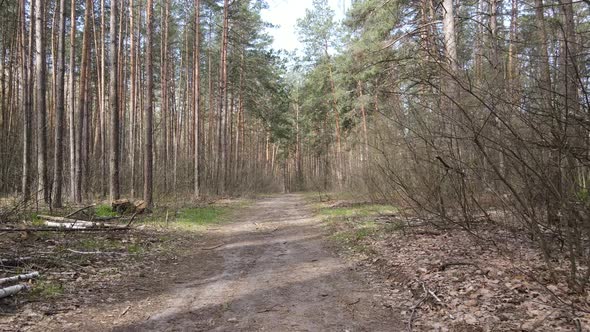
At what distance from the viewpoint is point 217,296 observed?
516cm

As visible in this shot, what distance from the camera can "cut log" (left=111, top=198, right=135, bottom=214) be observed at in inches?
461

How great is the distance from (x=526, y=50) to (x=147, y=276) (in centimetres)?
618

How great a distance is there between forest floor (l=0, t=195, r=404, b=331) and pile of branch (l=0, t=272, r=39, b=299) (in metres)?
0.17

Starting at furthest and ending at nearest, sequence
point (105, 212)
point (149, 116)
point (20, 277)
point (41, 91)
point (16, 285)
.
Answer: point (149, 116) < point (105, 212) < point (41, 91) < point (20, 277) < point (16, 285)

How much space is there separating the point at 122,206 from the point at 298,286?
8.17 metres

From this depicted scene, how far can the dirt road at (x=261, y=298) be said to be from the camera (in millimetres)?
4176

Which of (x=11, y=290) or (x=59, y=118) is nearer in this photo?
(x=11, y=290)

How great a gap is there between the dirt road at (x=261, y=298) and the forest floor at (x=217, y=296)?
11 millimetres

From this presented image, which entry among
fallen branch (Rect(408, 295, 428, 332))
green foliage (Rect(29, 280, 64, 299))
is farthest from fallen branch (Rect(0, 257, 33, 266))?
fallen branch (Rect(408, 295, 428, 332))

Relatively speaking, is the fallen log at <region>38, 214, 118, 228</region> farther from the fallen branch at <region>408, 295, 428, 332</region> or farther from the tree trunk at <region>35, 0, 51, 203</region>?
the fallen branch at <region>408, 295, 428, 332</region>

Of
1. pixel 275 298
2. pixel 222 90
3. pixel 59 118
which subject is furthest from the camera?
pixel 222 90

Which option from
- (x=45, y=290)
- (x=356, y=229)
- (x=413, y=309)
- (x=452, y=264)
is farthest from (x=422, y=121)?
(x=45, y=290)

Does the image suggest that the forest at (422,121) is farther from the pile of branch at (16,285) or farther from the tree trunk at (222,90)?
the pile of branch at (16,285)

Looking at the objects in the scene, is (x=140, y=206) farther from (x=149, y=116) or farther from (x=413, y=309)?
(x=413, y=309)
